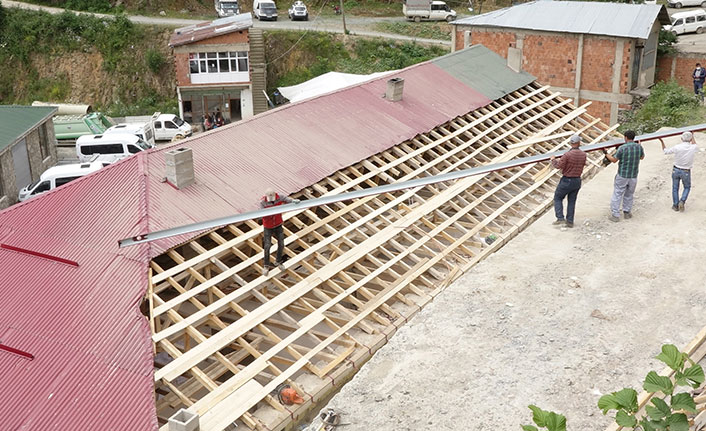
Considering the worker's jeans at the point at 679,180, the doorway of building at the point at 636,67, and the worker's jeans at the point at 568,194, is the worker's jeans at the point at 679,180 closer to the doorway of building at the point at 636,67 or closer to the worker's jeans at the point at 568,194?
the worker's jeans at the point at 568,194

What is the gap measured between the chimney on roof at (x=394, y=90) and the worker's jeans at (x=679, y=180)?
6.25 m

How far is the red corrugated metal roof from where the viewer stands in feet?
26.0

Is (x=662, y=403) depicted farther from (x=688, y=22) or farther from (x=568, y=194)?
(x=688, y=22)

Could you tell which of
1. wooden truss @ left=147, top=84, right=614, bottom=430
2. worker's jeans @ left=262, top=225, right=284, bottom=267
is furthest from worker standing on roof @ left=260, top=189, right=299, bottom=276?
wooden truss @ left=147, top=84, right=614, bottom=430

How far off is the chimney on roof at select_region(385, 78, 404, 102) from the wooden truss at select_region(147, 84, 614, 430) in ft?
4.54

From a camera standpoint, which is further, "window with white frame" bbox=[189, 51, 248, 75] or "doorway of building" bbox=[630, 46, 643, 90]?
"window with white frame" bbox=[189, 51, 248, 75]

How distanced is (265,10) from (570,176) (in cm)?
3682

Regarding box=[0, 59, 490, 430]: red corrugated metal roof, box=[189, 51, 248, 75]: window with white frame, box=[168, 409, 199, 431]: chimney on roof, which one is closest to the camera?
box=[168, 409, 199, 431]: chimney on roof

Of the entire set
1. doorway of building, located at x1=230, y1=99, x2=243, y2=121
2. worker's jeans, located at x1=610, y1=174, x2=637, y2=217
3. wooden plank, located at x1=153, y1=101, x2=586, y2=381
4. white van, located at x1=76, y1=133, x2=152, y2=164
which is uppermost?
worker's jeans, located at x1=610, y1=174, x2=637, y2=217

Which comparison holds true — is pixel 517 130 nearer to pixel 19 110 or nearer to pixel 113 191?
pixel 113 191

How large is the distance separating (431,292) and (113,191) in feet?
16.4

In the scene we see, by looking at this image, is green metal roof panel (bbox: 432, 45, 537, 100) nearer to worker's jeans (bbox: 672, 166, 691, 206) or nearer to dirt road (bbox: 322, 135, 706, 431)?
worker's jeans (bbox: 672, 166, 691, 206)

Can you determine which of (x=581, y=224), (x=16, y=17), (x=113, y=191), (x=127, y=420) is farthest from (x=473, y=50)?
(x=16, y=17)

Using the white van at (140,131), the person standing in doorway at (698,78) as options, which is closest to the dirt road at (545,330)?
the person standing in doorway at (698,78)
